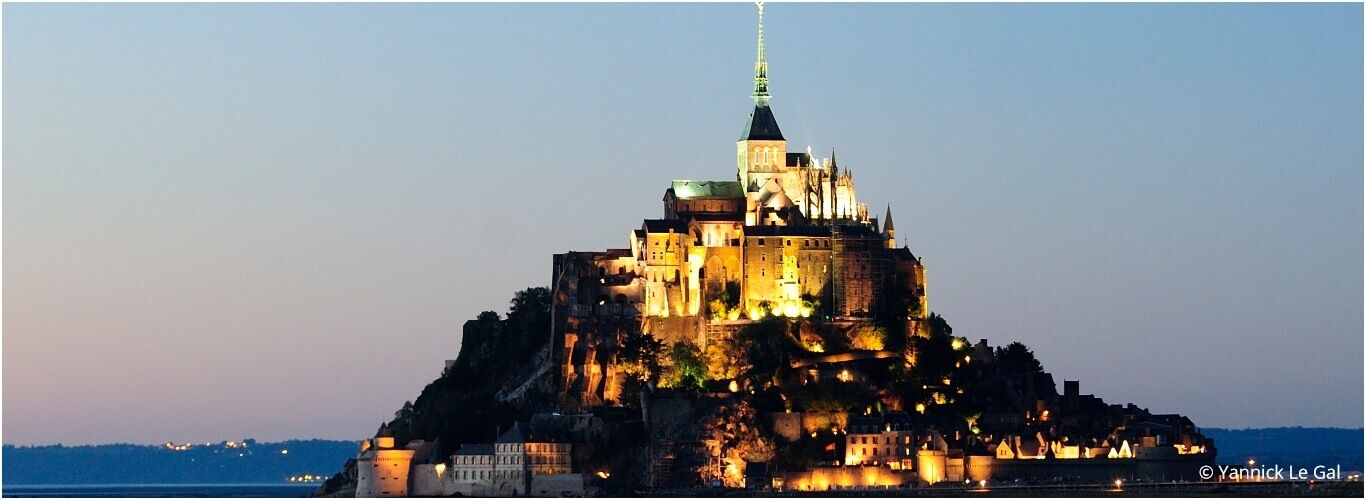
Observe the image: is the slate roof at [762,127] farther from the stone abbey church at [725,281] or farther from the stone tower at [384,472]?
the stone tower at [384,472]

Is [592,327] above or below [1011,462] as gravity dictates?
above

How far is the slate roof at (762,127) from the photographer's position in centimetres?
13712

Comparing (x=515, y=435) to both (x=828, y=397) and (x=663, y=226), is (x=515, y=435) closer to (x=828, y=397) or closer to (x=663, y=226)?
(x=828, y=397)

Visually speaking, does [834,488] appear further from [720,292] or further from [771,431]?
[720,292]

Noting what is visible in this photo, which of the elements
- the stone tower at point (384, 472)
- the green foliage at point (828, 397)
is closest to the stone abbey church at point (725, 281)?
the green foliage at point (828, 397)

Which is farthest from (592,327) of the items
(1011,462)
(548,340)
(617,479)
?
(1011,462)

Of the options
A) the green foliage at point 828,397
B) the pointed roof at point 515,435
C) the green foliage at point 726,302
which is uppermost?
the green foliage at point 726,302

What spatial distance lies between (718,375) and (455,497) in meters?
18.0

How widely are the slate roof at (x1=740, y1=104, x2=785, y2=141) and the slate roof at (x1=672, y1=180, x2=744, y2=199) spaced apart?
2811mm

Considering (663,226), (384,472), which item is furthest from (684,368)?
(384,472)

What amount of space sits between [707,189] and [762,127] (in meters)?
4.86

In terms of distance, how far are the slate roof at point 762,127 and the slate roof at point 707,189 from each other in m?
2.81

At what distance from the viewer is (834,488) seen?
371ft

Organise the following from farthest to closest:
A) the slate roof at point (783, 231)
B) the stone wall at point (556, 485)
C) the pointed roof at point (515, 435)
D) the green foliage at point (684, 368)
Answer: the slate roof at point (783, 231), the green foliage at point (684, 368), the pointed roof at point (515, 435), the stone wall at point (556, 485)
